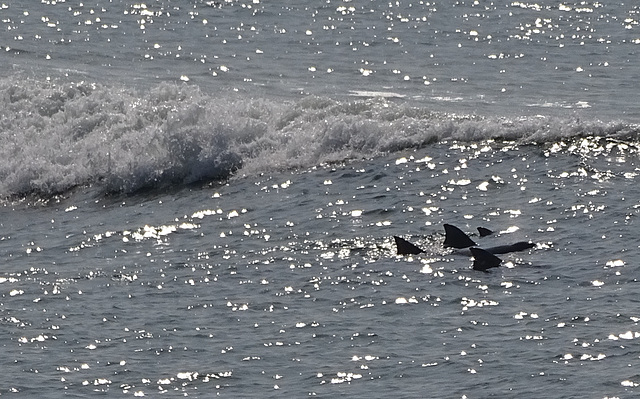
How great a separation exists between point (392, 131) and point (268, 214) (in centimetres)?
497

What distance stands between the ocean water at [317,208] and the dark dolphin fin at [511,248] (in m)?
0.18

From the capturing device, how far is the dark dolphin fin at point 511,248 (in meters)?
18.6

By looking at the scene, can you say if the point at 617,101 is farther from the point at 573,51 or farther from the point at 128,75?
the point at 128,75

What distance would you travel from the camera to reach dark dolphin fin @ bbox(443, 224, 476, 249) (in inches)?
749

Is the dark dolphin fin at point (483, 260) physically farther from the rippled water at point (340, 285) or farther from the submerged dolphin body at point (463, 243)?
the submerged dolphin body at point (463, 243)

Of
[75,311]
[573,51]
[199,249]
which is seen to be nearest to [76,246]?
[199,249]

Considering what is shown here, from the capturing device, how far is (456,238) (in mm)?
19094

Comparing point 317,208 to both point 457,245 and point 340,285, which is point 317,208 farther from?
point 340,285

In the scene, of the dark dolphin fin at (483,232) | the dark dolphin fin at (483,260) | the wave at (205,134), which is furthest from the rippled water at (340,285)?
the wave at (205,134)

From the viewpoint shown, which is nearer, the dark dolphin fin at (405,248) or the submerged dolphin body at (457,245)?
the submerged dolphin body at (457,245)

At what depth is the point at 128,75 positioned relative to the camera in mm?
33594

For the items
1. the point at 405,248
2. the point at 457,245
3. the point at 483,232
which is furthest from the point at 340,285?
the point at 483,232

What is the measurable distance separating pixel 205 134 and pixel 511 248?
9.76m

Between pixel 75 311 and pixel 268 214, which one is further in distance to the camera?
pixel 268 214
